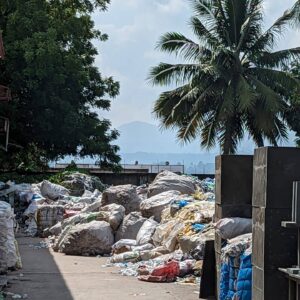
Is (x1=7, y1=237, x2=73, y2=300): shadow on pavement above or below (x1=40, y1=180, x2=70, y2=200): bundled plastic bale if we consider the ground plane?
below

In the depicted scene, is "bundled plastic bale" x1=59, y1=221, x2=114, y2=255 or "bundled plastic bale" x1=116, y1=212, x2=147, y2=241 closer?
"bundled plastic bale" x1=59, y1=221, x2=114, y2=255

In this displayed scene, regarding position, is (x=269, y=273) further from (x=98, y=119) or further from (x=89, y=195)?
(x=98, y=119)

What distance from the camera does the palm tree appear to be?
23.3m

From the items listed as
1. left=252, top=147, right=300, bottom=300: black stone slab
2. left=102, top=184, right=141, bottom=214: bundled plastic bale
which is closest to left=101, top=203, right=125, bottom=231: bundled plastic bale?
left=102, top=184, right=141, bottom=214: bundled plastic bale

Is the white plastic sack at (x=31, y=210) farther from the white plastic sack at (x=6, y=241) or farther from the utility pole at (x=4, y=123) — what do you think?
the white plastic sack at (x=6, y=241)

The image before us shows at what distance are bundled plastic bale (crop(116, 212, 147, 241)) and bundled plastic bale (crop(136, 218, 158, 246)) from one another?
352mm

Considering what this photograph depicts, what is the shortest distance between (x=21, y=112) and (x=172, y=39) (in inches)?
306

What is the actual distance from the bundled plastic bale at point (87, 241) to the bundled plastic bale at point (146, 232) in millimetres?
738

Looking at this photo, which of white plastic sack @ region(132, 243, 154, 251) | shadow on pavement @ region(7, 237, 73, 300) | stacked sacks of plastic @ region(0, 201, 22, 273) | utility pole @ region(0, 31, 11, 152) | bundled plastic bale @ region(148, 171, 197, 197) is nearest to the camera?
shadow on pavement @ region(7, 237, 73, 300)

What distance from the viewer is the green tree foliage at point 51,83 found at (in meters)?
25.9

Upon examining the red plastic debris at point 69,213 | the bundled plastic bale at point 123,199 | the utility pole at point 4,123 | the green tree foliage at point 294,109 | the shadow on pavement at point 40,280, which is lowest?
the shadow on pavement at point 40,280

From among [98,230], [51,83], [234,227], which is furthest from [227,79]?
[234,227]

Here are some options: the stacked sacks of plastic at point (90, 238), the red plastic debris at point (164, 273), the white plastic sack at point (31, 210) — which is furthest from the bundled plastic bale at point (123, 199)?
the red plastic debris at point (164, 273)

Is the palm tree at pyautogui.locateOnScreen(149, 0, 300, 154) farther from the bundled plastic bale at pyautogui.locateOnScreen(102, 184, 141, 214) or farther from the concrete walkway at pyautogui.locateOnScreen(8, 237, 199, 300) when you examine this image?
the concrete walkway at pyautogui.locateOnScreen(8, 237, 199, 300)
